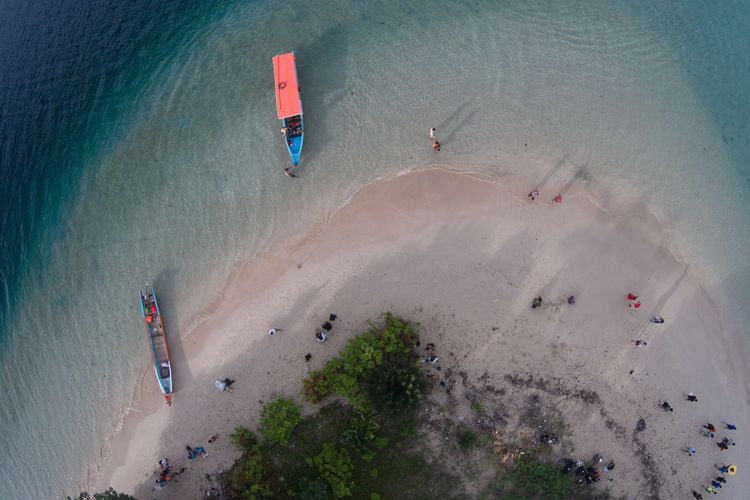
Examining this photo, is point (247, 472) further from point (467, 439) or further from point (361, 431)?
point (467, 439)

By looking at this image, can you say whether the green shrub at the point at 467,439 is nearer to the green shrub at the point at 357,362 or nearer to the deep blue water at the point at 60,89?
the green shrub at the point at 357,362

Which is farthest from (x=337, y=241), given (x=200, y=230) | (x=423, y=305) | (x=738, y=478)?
(x=738, y=478)

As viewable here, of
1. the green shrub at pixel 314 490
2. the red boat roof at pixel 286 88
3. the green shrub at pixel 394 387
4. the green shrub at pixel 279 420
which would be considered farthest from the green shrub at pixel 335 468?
the red boat roof at pixel 286 88

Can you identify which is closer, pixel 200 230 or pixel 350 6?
pixel 200 230

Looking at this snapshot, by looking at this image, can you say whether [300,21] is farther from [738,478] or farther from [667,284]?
[738,478]

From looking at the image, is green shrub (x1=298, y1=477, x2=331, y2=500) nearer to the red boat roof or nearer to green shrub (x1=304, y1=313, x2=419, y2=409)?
green shrub (x1=304, y1=313, x2=419, y2=409)

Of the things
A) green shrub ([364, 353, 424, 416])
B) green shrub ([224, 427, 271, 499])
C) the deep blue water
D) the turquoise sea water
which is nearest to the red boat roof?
the turquoise sea water

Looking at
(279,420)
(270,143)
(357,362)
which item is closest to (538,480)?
(357,362)
